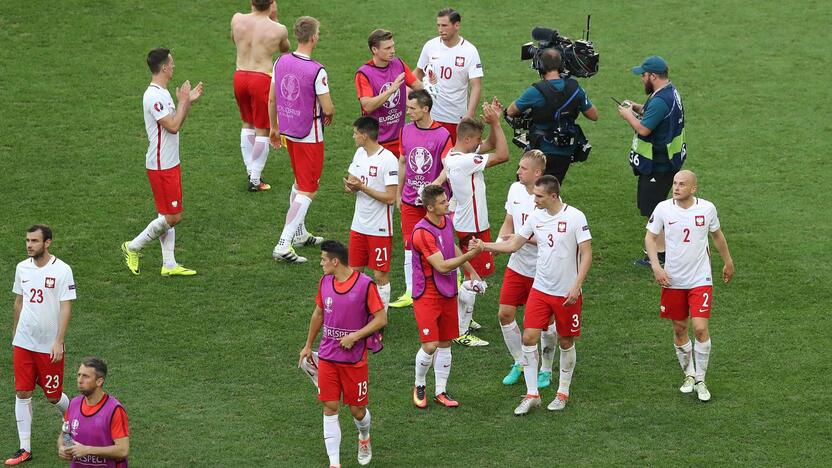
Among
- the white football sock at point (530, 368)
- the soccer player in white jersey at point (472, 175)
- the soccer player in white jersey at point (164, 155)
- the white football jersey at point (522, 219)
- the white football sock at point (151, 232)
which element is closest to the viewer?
the white football sock at point (530, 368)

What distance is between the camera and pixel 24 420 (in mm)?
10445

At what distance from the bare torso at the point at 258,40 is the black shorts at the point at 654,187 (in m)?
4.76

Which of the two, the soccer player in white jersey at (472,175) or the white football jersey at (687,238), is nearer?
the white football jersey at (687,238)

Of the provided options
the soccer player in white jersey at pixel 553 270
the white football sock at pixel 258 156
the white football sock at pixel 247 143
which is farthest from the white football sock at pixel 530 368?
the white football sock at pixel 247 143

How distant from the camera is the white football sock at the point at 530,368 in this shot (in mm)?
10891

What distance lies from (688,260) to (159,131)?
582 cm

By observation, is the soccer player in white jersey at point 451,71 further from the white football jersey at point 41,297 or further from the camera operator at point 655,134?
the white football jersey at point 41,297

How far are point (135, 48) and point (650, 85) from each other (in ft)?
30.7

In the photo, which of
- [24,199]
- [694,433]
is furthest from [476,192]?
[24,199]

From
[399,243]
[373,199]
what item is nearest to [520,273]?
[373,199]

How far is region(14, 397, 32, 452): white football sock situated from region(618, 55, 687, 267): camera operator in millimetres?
6805

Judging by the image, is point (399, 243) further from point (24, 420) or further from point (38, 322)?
point (24, 420)

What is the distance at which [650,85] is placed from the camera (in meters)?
13.7

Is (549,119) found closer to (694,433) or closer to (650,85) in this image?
(650,85)
